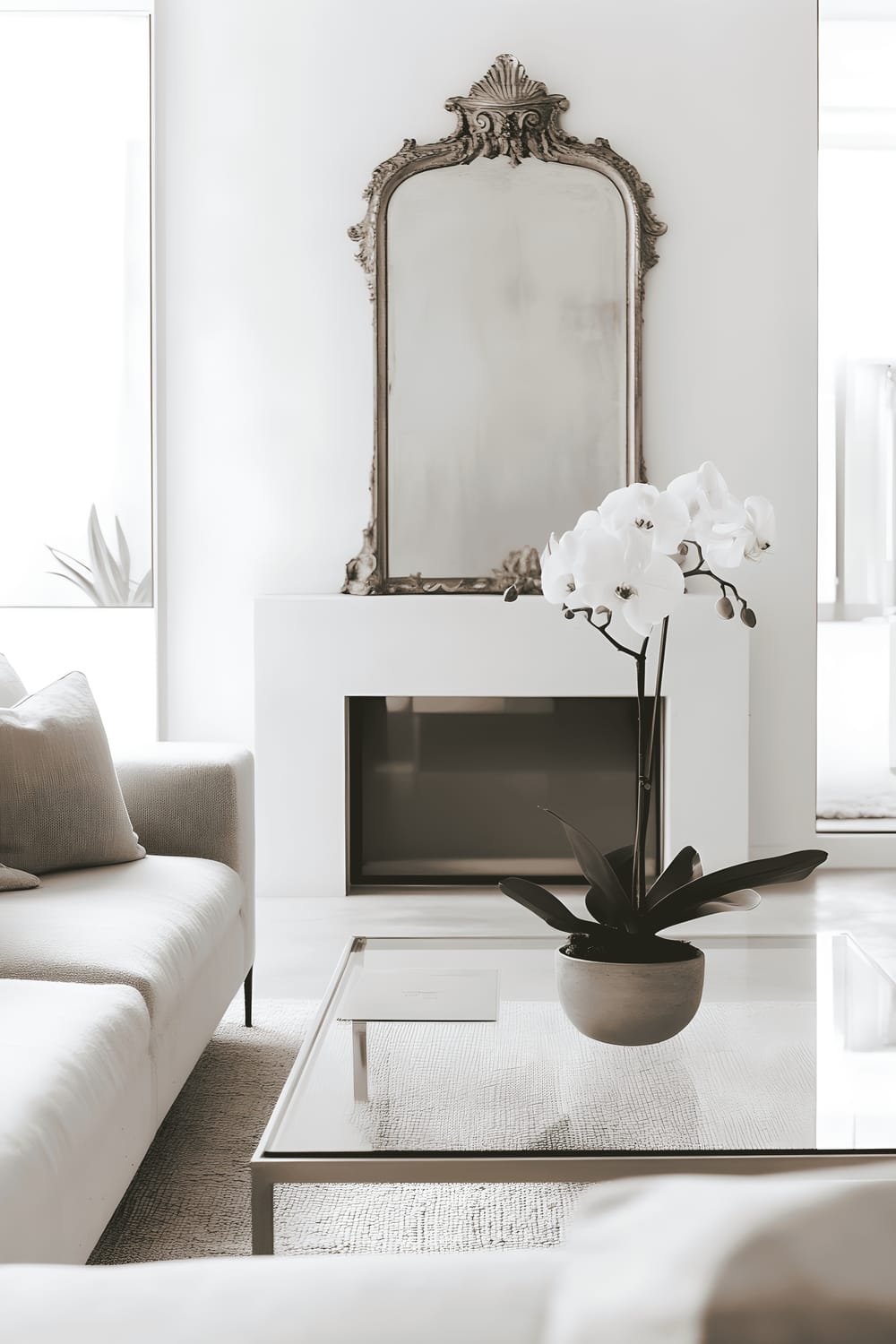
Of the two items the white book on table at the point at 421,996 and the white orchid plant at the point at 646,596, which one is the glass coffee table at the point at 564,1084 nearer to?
the white book on table at the point at 421,996

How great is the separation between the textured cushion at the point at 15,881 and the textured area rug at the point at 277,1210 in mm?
506

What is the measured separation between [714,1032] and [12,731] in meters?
1.41

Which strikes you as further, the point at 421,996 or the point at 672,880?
the point at 421,996

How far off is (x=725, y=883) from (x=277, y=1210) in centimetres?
86

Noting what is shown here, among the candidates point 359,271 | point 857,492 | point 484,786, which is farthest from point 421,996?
point 857,492

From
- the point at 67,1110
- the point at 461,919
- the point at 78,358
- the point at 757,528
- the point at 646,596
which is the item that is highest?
the point at 78,358

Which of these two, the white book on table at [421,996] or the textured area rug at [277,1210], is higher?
the white book on table at [421,996]

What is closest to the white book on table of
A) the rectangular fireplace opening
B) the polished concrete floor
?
the polished concrete floor

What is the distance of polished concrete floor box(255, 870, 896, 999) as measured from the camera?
3398 mm

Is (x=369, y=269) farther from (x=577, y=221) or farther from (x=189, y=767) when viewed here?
(x=189, y=767)

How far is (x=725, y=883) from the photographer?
1783mm

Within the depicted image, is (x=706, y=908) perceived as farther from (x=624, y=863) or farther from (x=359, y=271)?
(x=359, y=271)

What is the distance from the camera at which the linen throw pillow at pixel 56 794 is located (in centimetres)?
232

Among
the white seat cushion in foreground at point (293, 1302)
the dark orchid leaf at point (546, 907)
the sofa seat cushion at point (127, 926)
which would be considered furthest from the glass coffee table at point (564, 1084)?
the white seat cushion in foreground at point (293, 1302)
